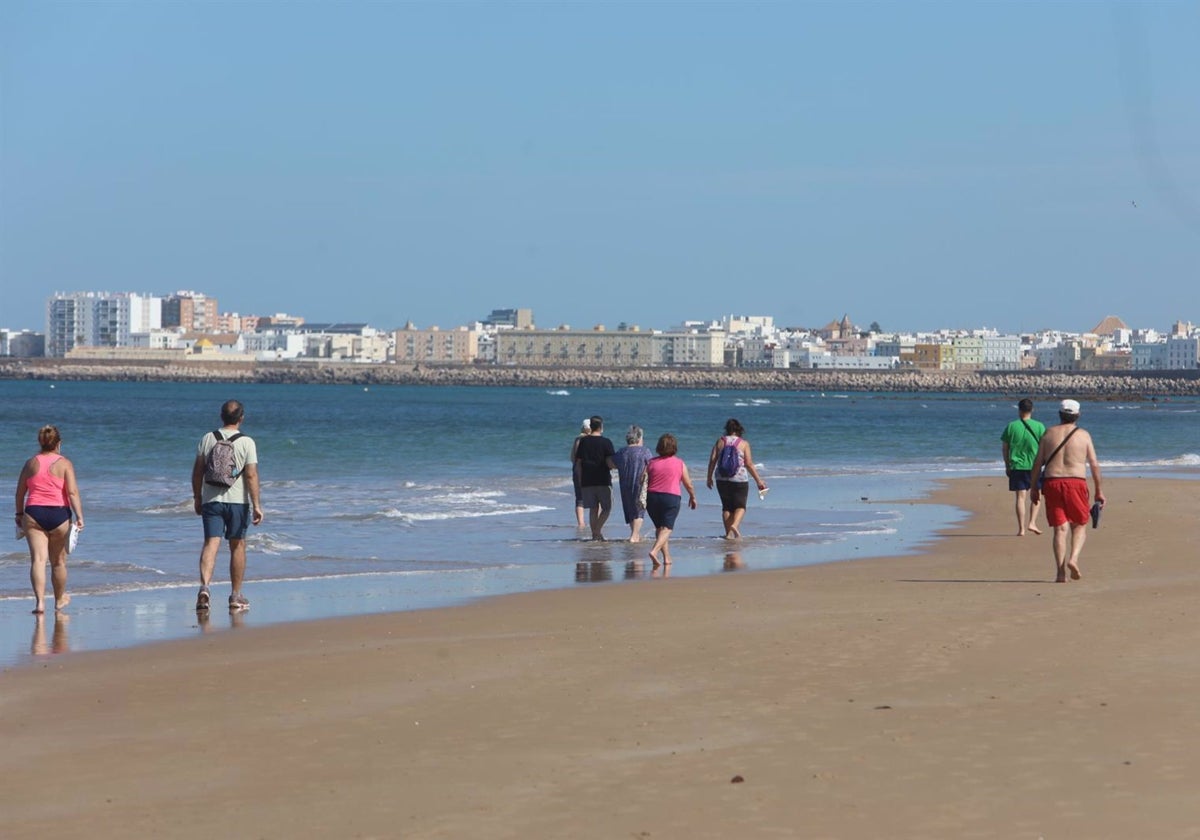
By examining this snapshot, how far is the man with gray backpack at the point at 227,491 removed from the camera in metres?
9.81

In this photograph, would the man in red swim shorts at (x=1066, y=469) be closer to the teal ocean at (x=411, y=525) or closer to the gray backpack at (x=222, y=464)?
the teal ocean at (x=411, y=525)

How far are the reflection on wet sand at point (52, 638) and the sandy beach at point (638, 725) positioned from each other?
1.33 ft

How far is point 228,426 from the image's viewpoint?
387 inches

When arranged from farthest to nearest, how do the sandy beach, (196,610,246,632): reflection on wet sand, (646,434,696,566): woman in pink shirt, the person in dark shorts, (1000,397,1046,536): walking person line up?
(1000,397,1046,536): walking person, the person in dark shorts, (646,434,696,566): woman in pink shirt, (196,610,246,632): reflection on wet sand, the sandy beach

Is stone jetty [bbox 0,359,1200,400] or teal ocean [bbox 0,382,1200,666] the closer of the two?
teal ocean [bbox 0,382,1200,666]

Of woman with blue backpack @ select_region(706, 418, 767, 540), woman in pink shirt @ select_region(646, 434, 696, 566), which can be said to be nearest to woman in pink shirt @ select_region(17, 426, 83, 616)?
woman in pink shirt @ select_region(646, 434, 696, 566)

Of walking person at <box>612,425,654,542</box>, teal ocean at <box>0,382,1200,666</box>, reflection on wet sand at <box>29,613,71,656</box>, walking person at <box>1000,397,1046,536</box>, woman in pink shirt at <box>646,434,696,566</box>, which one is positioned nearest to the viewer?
reflection on wet sand at <box>29,613,71,656</box>

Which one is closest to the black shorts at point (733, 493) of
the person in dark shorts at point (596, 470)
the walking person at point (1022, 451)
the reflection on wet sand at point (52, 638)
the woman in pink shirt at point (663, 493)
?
the person in dark shorts at point (596, 470)

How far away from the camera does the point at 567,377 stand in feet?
597

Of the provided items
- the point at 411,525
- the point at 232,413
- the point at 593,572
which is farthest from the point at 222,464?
the point at 411,525

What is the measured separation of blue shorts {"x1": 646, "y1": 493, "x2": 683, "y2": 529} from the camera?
42.1 ft

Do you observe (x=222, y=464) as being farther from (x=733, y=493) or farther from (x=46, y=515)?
(x=733, y=493)

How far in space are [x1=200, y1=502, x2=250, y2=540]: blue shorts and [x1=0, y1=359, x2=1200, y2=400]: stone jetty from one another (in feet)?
542

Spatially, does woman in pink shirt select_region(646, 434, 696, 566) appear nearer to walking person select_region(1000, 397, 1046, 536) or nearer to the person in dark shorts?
the person in dark shorts
